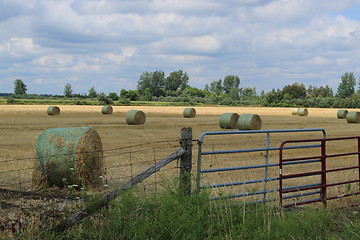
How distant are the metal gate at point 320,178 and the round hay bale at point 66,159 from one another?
4404mm

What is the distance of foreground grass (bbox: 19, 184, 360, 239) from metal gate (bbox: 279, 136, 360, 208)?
945mm

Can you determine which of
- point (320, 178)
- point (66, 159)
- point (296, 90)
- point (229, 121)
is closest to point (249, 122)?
point (229, 121)

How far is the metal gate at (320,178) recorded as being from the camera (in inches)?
324

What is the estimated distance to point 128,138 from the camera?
22531 millimetres

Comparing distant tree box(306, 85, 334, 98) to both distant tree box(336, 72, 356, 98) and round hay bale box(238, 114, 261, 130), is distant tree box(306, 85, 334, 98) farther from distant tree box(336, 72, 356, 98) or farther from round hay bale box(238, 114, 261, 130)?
round hay bale box(238, 114, 261, 130)

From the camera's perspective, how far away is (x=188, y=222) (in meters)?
6.27

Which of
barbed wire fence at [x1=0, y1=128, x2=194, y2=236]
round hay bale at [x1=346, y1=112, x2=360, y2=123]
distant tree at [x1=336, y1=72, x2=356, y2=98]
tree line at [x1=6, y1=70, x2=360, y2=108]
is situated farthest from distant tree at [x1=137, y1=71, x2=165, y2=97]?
barbed wire fence at [x1=0, y1=128, x2=194, y2=236]

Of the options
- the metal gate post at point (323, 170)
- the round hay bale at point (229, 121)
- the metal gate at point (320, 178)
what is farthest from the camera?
the round hay bale at point (229, 121)

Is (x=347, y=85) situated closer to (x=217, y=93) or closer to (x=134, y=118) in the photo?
(x=217, y=93)

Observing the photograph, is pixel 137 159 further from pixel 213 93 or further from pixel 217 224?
pixel 213 93

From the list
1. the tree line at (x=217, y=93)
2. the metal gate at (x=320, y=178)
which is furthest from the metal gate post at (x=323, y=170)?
the tree line at (x=217, y=93)

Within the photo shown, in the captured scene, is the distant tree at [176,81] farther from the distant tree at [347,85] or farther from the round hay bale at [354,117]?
the round hay bale at [354,117]

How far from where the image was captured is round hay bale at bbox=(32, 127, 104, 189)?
422 inches

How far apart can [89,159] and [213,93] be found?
521 feet
